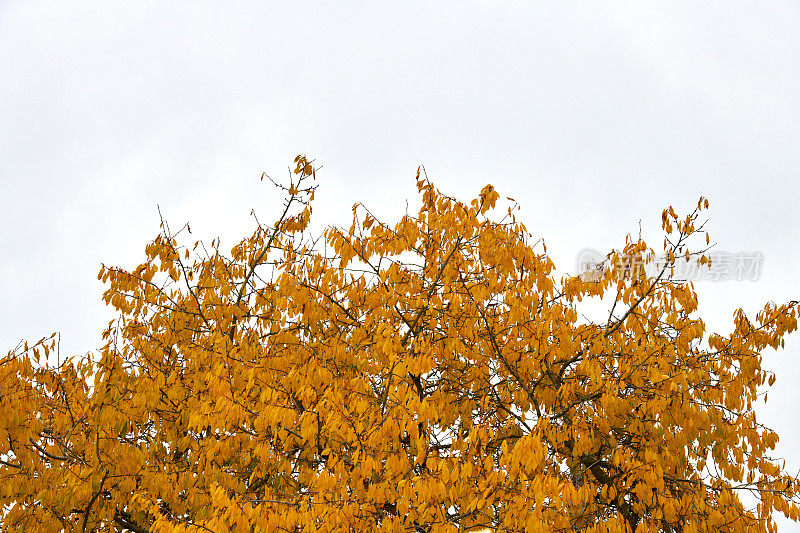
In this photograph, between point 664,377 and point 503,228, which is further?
point 503,228

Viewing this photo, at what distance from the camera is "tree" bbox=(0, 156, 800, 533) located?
5613mm

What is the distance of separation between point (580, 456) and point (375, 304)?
2404 mm

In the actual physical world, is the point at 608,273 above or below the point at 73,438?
above

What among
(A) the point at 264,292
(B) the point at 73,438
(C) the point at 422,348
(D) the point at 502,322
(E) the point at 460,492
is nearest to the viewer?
(E) the point at 460,492

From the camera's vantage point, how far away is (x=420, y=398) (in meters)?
6.09

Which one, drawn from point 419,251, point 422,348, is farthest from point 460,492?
point 419,251

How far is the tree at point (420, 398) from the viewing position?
561cm

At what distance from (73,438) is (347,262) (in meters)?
2.99

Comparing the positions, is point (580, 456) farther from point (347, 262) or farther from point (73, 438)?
point (73, 438)

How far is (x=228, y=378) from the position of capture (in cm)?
593

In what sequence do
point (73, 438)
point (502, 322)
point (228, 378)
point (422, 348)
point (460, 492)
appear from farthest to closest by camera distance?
point (502, 322), point (73, 438), point (228, 378), point (422, 348), point (460, 492)

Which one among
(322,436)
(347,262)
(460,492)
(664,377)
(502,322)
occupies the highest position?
(347,262)

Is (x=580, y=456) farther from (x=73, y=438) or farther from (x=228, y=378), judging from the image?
(x=73, y=438)

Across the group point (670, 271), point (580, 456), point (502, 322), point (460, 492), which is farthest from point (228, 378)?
point (670, 271)
